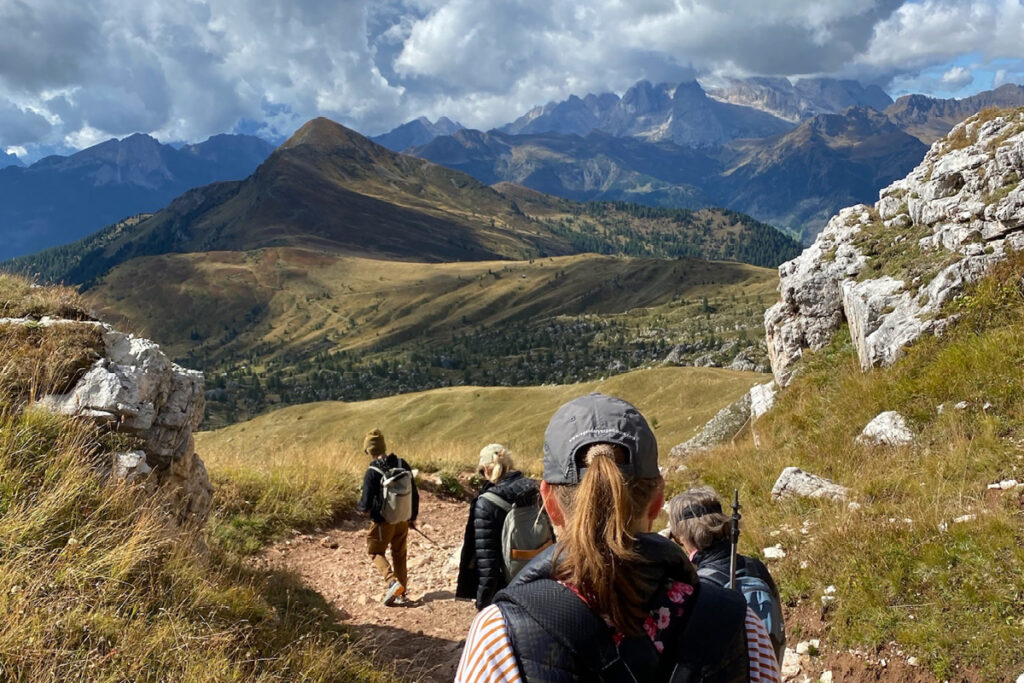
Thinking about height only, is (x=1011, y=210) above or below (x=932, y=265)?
above

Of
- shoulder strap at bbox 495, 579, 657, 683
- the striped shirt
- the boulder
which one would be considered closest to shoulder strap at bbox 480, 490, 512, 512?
the striped shirt

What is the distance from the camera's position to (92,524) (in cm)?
520

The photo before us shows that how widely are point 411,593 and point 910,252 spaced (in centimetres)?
1207

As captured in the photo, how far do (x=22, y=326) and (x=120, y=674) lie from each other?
16.2 ft

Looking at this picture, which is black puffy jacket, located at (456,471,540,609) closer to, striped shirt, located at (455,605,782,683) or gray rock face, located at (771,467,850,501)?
striped shirt, located at (455,605,782,683)

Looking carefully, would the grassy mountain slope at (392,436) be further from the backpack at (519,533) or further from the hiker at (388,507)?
the backpack at (519,533)

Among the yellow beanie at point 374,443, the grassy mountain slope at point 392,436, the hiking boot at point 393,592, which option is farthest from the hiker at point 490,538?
the grassy mountain slope at point 392,436

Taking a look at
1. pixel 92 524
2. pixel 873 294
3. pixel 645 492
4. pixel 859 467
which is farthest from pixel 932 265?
pixel 92 524

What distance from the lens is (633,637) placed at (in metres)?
1.91

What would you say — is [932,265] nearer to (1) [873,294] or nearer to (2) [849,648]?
(1) [873,294]

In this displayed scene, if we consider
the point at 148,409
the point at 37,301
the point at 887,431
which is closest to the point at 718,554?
the point at 148,409

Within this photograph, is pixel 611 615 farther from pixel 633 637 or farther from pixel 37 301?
pixel 37 301

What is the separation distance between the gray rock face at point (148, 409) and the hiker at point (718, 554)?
16.8 ft

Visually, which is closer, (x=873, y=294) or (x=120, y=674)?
(x=120, y=674)
